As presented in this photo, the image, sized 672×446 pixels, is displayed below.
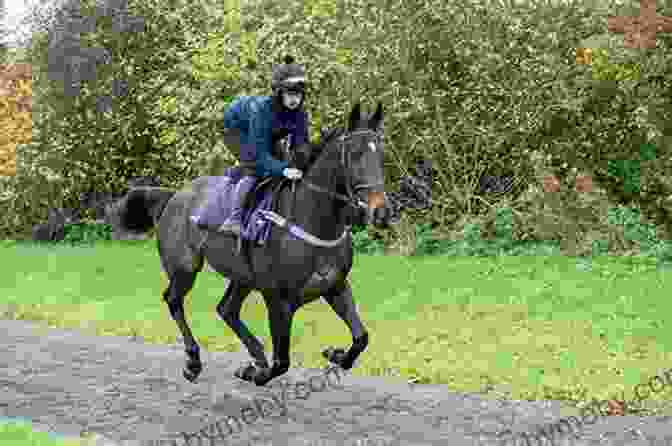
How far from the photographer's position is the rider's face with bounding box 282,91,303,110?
8266 mm

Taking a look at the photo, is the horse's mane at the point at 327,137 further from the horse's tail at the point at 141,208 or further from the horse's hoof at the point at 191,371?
the horse's tail at the point at 141,208

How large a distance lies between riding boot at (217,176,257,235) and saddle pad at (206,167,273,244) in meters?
0.07

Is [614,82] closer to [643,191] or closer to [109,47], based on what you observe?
[643,191]

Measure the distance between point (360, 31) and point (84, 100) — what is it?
11704 millimetres

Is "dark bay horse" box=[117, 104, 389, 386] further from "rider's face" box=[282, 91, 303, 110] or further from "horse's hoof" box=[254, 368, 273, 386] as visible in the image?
"rider's face" box=[282, 91, 303, 110]

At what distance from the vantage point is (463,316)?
1275 centimetres

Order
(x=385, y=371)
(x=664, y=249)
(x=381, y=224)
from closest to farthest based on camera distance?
(x=381, y=224)
(x=385, y=371)
(x=664, y=249)

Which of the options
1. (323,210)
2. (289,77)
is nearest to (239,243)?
(323,210)

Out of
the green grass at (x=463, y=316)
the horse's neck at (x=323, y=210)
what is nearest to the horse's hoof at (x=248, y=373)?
the green grass at (x=463, y=316)

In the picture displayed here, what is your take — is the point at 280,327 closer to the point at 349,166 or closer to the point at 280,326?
the point at 280,326

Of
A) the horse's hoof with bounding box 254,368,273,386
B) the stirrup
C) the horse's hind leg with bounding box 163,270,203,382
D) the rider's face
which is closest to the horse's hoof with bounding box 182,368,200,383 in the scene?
the horse's hind leg with bounding box 163,270,203,382

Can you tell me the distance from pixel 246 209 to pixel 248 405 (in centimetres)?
199

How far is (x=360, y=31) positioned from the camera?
18797 mm

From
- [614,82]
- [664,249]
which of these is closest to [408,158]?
[614,82]
